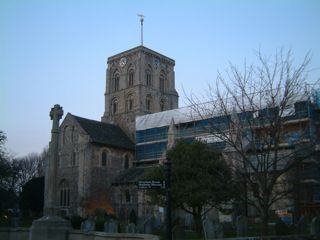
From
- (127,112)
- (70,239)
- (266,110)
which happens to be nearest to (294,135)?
(266,110)

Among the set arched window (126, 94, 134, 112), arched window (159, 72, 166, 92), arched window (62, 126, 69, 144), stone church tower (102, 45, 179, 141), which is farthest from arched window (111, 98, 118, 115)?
arched window (62, 126, 69, 144)

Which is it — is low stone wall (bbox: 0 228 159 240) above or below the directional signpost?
below

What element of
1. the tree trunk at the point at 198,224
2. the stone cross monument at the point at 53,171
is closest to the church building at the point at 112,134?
the tree trunk at the point at 198,224

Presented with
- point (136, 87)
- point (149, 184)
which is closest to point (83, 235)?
point (149, 184)

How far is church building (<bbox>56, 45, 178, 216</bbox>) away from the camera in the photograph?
49.1 metres

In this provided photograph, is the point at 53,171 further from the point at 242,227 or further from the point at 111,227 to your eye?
the point at 242,227

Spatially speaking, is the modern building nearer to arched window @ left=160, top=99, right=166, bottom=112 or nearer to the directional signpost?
the directional signpost

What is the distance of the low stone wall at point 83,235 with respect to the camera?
15.7 meters

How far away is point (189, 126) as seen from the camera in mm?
49594

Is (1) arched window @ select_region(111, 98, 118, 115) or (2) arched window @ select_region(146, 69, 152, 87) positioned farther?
(1) arched window @ select_region(111, 98, 118, 115)

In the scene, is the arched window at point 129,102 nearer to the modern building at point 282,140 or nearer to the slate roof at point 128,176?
the modern building at point 282,140

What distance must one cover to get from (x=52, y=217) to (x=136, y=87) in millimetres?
41913

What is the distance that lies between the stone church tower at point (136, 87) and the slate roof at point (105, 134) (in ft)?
6.40

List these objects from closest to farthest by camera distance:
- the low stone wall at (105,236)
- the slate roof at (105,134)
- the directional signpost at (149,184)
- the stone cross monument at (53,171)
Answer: the directional signpost at (149,184) < the low stone wall at (105,236) < the stone cross monument at (53,171) < the slate roof at (105,134)
